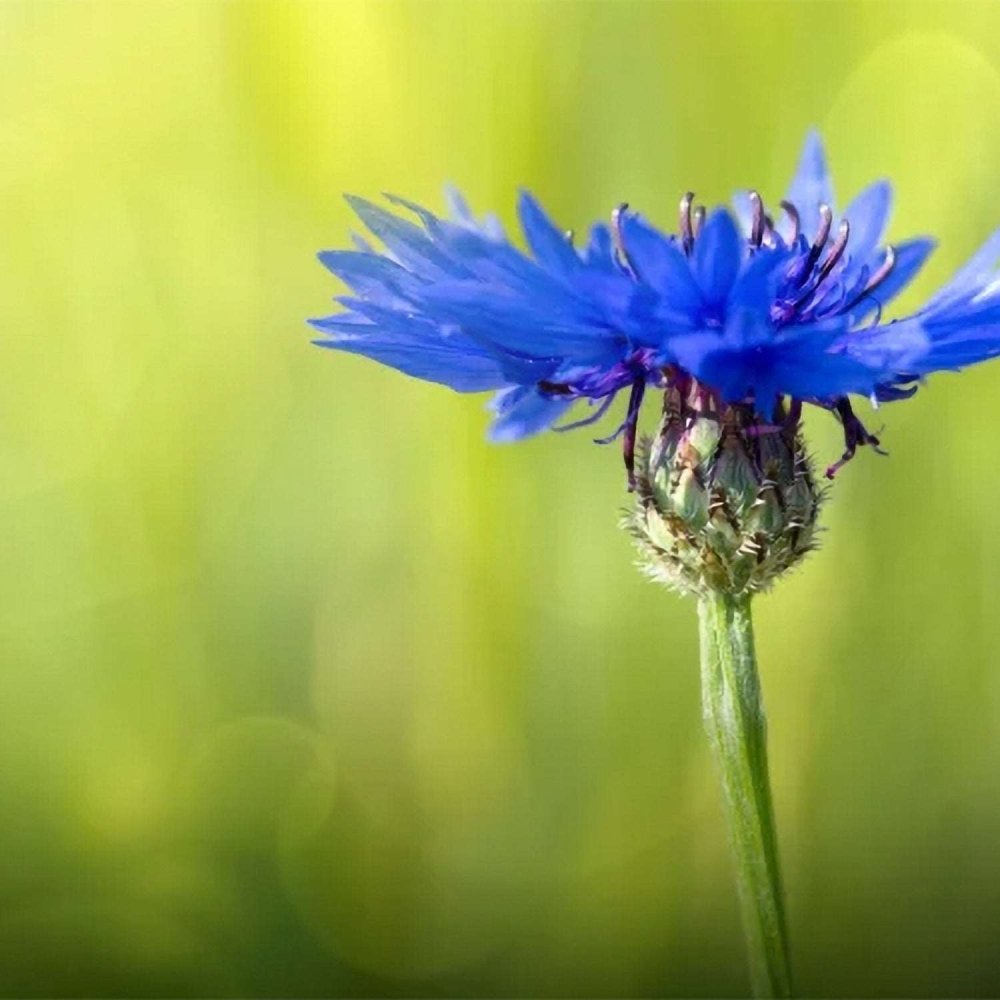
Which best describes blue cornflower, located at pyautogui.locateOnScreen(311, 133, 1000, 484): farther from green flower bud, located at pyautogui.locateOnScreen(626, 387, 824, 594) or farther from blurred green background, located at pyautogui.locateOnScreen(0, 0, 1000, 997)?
blurred green background, located at pyautogui.locateOnScreen(0, 0, 1000, 997)

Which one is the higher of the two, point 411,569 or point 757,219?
point 757,219

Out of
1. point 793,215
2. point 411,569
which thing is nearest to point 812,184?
point 793,215

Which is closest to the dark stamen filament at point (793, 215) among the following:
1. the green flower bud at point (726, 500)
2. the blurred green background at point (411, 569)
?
the green flower bud at point (726, 500)

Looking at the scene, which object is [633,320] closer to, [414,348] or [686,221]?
[414,348]

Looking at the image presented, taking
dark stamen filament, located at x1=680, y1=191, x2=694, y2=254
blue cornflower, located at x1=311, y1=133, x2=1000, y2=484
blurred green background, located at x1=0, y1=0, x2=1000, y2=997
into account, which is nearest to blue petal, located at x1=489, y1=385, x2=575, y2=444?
blue cornflower, located at x1=311, y1=133, x2=1000, y2=484

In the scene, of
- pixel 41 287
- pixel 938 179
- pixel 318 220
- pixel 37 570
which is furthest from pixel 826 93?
pixel 37 570

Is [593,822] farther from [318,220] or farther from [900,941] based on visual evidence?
[318,220]
